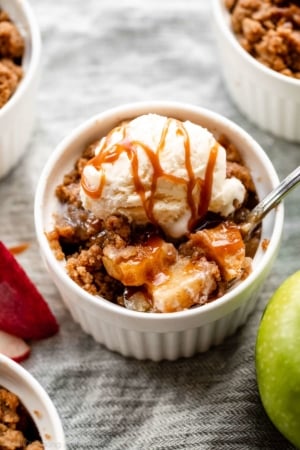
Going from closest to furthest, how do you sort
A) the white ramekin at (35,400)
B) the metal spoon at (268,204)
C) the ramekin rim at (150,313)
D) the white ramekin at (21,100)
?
the white ramekin at (35,400) < the ramekin rim at (150,313) < the metal spoon at (268,204) < the white ramekin at (21,100)

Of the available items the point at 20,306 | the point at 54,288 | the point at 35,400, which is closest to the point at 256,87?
the point at 54,288

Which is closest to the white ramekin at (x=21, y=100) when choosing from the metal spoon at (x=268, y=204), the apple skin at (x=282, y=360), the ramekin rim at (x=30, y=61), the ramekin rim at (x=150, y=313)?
the ramekin rim at (x=30, y=61)

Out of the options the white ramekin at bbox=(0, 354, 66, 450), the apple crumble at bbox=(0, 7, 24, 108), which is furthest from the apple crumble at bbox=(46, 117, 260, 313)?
the apple crumble at bbox=(0, 7, 24, 108)

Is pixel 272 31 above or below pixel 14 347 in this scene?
above

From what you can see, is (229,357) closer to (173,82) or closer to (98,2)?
(173,82)

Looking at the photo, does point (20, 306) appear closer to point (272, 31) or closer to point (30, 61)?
point (30, 61)

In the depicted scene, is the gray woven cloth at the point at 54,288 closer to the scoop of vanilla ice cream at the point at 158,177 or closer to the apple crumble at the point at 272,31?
the apple crumble at the point at 272,31

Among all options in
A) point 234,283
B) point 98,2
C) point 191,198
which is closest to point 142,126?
point 191,198
